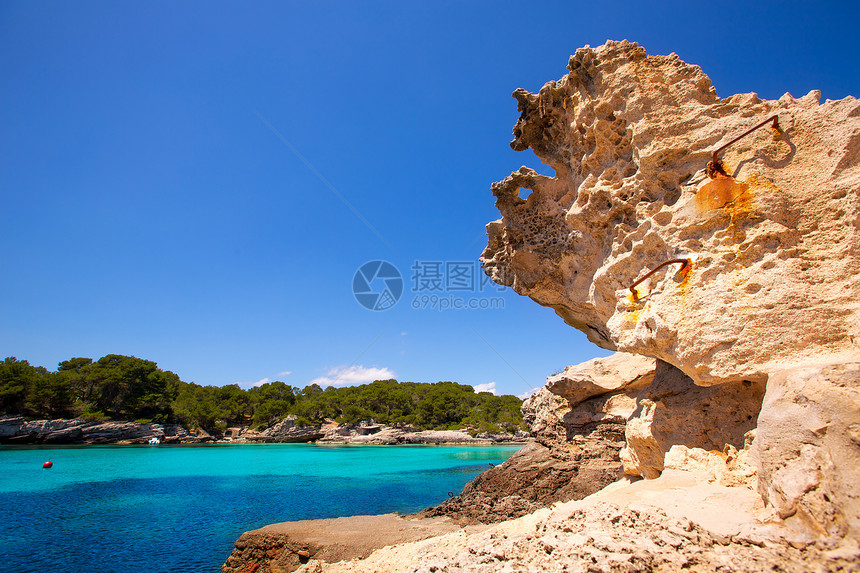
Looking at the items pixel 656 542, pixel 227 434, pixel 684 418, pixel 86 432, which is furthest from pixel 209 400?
pixel 656 542

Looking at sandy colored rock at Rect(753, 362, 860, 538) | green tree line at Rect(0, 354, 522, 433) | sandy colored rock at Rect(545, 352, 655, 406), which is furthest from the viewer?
green tree line at Rect(0, 354, 522, 433)

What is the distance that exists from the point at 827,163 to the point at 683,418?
423 cm

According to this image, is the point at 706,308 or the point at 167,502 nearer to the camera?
the point at 706,308

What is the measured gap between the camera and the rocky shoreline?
129 feet

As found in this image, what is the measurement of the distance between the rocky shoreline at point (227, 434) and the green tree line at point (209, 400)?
1.54 m

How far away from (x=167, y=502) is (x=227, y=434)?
49.3 metres

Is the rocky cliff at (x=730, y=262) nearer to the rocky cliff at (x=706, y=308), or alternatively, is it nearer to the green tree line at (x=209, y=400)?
the rocky cliff at (x=706, y=308)

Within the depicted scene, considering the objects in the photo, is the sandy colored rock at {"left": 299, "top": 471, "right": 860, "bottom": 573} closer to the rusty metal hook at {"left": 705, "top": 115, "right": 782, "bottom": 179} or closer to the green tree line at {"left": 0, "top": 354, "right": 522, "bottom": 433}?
the rusty metal hook at {"left": 705, "top": 115, "right": 782, "bottom": 179}

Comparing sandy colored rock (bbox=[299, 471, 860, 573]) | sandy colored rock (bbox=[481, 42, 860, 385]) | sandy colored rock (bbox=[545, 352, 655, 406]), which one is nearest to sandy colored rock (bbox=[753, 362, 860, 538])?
sandy colored rock (bbox=[299, 471, 860, 573])

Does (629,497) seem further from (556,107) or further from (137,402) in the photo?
(137,402)

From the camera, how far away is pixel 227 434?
58.8 metres

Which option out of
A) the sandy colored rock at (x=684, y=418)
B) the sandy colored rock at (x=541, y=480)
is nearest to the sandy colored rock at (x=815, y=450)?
the sandy colored rock at (x=684, y=418)

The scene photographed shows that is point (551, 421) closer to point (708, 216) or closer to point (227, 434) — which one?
point (708, 216)

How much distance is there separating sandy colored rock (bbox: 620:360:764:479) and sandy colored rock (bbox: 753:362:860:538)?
7.01ft
